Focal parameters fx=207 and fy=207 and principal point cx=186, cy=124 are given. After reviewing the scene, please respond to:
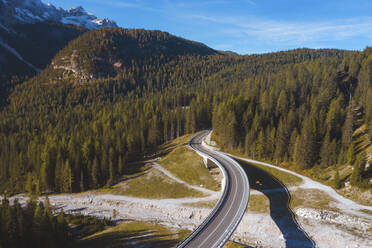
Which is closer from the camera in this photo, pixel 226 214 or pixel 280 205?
pixel 226 214

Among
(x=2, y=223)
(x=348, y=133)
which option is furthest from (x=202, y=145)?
(x=2, y=223)

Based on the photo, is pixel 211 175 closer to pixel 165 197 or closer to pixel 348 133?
pixel 165 197

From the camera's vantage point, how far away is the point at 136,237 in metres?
47.2

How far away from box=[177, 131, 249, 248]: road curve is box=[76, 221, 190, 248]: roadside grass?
10958 millimetres

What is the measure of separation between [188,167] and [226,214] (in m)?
37.8

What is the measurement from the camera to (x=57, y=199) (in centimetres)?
7556

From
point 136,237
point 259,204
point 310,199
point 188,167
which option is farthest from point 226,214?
point 188,167

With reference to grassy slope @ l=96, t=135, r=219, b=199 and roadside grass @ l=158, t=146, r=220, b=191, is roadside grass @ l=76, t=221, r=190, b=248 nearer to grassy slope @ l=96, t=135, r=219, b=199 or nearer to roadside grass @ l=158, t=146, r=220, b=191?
grassy slope @ l=96, t=135, r=219, b=199

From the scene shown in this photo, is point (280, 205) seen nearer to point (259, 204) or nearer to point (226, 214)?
point (259, 204)

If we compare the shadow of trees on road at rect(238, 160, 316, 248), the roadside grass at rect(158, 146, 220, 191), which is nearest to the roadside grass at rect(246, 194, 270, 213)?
the shadow of trees on road at rect(238, 160, 316, 248)

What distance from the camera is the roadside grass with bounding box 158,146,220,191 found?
227 feet

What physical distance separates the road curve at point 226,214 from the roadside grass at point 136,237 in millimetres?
10958

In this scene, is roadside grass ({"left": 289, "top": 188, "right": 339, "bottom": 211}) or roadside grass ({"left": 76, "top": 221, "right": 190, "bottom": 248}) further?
roadside grass ({"left": 289, "top": 188, "right": 339, "bottom": 211})

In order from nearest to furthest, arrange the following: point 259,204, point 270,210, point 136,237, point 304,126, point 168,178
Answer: point 136,237, point 270,210, point 259,204, point 304,126, point 168,178
